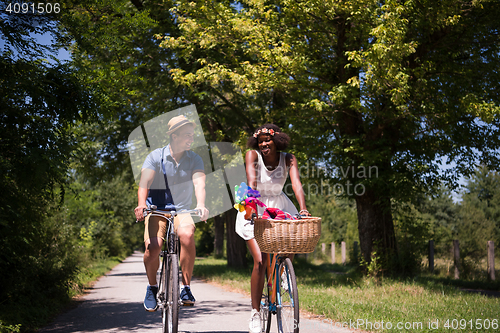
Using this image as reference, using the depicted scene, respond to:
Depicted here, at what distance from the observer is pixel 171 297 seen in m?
4.65

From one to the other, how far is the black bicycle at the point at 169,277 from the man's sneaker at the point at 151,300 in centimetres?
4

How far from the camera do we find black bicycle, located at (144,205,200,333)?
447 centimetres

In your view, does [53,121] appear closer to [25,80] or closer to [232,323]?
[25,80]

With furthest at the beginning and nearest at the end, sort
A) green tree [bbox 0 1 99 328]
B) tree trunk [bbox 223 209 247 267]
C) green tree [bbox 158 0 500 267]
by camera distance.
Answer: tree trunk [bbox 223 209 247 267] → green tree [bbox 158 0 500 267] → green tree [bbox 0 1 99 328]

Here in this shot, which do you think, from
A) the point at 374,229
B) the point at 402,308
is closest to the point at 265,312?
the point at 402,308

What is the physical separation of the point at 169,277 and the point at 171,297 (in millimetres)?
232

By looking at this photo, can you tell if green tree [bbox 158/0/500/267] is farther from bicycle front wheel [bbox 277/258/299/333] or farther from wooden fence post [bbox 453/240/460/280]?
bicycle front wheel [bbox 277/258/299/333]

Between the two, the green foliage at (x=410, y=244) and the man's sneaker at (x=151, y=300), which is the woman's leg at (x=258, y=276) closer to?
the man's sneaker at (x=151, y=300)

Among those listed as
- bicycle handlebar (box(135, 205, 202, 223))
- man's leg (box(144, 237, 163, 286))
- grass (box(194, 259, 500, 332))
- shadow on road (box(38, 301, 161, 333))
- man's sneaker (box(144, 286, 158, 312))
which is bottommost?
shadow on road (box(38, 301, 161, 333))

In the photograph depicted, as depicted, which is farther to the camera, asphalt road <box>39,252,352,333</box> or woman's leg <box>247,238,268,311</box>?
asphalt road <box>39,252,352,333</box>

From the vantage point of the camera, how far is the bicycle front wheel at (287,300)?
414 cm

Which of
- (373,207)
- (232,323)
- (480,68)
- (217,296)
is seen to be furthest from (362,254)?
(232,323)

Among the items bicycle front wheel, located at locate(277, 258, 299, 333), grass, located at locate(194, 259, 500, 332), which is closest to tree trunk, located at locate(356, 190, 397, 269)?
grass, located at locate(194, 259, 500, 332)

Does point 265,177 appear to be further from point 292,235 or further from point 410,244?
point 410,244
